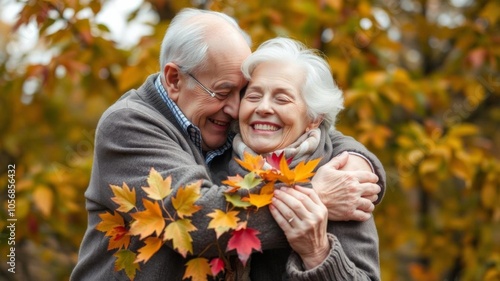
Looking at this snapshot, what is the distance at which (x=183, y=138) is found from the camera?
2.55 meters

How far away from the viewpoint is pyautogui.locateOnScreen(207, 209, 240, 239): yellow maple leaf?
2.19m

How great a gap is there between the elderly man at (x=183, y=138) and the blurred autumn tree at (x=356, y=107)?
57.2 inches

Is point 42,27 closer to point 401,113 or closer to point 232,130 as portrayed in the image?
point 232,130

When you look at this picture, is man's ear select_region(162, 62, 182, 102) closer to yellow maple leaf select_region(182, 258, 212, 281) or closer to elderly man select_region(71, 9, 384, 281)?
elderly man select_region(71, 9, 384, 281)

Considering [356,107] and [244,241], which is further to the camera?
[356,107]

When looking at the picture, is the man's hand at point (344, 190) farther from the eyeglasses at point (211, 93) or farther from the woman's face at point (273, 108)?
the eyeglasses at point (211, 93)

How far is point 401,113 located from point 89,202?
10.8ft

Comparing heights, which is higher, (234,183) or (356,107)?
(234,183)

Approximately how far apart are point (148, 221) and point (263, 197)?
0.34m

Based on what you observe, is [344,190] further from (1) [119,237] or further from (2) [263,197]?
(1) [119,237]

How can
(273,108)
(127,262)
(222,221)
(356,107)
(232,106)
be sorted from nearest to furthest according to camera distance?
(222,221)
(127,262)
(273,108)
(232,106)
(356,107)

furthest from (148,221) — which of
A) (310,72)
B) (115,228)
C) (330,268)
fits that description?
(310,72)

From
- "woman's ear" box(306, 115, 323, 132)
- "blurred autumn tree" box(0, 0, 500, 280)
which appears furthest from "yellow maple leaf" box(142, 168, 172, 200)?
"blurred autumn tree" box(0, 0, 500, 280)

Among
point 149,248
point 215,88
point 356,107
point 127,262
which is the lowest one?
point 356,107
